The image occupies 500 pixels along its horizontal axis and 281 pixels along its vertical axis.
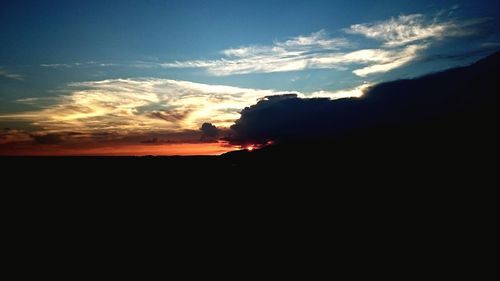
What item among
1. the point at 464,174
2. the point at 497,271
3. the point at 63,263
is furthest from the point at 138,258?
the point at 464,174

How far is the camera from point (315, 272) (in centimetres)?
1562

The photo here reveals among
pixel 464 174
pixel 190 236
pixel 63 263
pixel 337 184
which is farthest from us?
pixel 464 174

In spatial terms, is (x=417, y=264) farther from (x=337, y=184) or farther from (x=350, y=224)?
(x=337, y=184)

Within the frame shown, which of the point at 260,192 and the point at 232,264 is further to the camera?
the point at 260,192

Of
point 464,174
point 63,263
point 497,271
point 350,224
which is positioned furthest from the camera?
point 464,174

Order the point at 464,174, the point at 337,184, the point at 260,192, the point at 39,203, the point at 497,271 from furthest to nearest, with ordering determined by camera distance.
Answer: the point at 464,174 < the point at 337,184 < the point at 260,192 < the point at 39,203 < the point at 497,271

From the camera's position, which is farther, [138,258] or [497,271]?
[138,258]

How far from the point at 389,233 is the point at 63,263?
2081cm

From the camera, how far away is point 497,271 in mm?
15367

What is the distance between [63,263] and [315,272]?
13.6 m

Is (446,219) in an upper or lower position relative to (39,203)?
lower

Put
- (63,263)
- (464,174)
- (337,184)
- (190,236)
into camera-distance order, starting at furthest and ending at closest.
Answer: (464,174) < (337,184) < (190,236) < (63,263)

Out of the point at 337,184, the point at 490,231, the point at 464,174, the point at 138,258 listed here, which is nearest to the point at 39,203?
the point at 138,258

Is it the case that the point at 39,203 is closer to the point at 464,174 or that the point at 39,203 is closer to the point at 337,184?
the point at 337,184
